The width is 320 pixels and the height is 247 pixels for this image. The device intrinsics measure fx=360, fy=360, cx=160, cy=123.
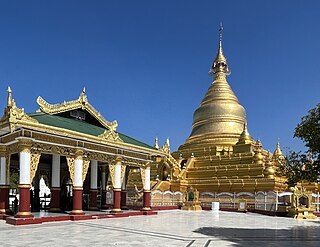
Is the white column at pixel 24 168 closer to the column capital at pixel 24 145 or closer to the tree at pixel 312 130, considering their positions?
the column capital at pixel 24 145

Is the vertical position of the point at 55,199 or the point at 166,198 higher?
the point at 55,199

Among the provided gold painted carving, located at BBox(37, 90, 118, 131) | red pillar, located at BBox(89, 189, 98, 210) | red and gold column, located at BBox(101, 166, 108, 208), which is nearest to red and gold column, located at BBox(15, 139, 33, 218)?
gold painted carving, located at BBox(37, 90, 118, 131)

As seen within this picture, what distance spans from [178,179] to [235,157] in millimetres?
5832

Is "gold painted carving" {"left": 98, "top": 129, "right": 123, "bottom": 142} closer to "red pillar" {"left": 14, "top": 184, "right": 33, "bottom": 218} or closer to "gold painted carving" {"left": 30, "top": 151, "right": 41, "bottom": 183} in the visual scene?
"gold painted carving" {"left": 30, "top": 151, "right": 41, "bottom": 183}

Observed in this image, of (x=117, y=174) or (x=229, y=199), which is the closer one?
(x=117, y=174)

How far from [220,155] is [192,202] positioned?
7845 millimetres

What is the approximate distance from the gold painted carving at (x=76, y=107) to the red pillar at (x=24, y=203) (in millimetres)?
4988

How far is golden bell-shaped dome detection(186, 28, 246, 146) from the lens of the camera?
40125 millimetres

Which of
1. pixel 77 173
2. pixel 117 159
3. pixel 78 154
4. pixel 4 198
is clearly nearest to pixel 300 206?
pixel 117 159

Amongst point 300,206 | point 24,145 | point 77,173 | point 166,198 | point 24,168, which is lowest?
point 166,198

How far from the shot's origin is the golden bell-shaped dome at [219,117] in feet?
132

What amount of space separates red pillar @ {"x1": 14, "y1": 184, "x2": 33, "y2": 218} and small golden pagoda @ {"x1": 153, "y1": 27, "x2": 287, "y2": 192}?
1258cm

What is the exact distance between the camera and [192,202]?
29.9 metres

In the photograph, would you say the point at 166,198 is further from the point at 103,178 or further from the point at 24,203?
the point at 24,203
